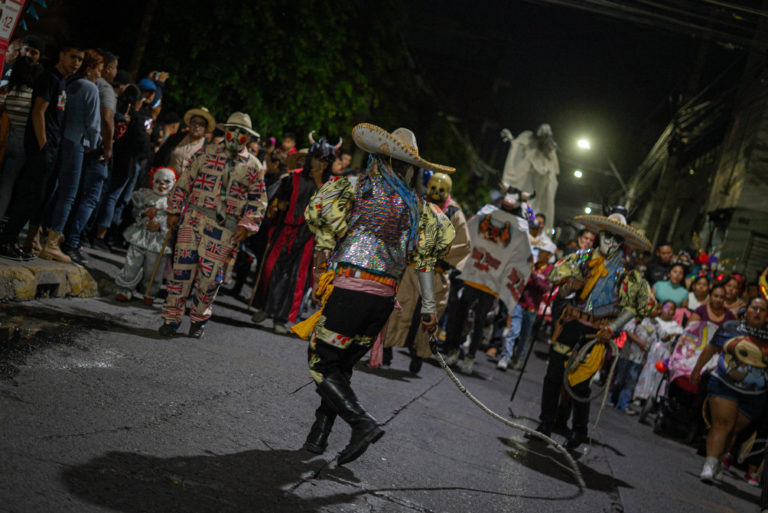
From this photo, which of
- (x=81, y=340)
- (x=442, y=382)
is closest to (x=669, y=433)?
(x=442, y=382)

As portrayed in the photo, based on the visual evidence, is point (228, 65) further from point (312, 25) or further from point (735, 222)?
point (735, 222)

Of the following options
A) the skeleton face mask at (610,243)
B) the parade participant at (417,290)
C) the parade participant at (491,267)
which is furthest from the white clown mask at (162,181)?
the skeleton face mask at (610,243)

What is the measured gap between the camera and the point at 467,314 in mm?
9781

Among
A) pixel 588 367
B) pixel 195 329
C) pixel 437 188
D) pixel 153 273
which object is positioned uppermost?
pixel 437 188

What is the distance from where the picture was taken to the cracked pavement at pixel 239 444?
3.24m

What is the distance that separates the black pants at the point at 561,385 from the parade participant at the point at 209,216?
3256 millimetres

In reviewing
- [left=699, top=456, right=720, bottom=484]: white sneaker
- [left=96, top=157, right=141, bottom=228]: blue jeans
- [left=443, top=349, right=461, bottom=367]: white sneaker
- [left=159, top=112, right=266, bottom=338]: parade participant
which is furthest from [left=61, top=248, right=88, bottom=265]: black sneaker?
[left=699, top=456, right=720, bottom=484]: white sneaker

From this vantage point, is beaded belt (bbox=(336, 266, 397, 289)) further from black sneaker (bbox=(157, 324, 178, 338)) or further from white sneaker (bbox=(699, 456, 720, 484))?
white sneaker (bbox=(699, 456, 720, 484))

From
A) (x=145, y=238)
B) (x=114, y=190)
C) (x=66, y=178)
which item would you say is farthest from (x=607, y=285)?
(x=114, y=190)

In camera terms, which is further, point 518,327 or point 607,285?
point 518,327

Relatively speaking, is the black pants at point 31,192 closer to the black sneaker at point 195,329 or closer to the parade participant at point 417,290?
the black sneaker at point 195,329

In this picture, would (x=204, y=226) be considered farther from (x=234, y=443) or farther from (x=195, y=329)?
(x=234, y=443)

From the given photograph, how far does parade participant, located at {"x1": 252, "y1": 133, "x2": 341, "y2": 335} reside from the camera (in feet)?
27.6

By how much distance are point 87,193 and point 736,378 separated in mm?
7570
